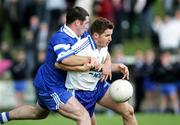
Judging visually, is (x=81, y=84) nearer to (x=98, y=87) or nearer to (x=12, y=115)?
(x=98, y=87)

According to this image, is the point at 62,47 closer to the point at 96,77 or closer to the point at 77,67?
the point at 77,67

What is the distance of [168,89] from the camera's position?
65.0 ft

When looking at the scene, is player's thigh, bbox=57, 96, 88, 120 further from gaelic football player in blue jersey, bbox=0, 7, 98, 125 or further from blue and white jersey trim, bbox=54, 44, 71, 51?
blue and white jersey trim, bbox=54, 44, 71, 51

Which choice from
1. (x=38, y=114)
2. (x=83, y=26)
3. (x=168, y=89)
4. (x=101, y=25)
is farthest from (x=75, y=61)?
(x=168, y=89)

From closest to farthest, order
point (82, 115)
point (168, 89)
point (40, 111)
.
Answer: point (82, 115), point (40, 111), point (168, 89)

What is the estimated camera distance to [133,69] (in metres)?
20.5

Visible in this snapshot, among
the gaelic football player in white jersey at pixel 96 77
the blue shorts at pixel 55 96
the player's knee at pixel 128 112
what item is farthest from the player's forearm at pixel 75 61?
the player's knee at pixel 128 112

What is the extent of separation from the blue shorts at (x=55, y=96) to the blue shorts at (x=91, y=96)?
0.17 m

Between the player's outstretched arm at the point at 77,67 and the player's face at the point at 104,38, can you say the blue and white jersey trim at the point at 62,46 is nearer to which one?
the player's outstretched arm at the point at 77,67

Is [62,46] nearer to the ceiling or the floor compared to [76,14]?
nearer to the floor

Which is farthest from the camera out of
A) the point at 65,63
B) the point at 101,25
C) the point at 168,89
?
the point at 168,89

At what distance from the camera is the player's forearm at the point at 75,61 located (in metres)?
10.6

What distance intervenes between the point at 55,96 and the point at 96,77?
657mm

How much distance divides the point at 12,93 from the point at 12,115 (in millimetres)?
8850
